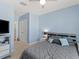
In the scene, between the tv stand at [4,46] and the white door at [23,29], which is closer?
the tv stand at [4,46]

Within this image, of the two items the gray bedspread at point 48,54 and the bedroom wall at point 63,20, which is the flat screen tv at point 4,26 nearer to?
the gray bedspread at point 48,54

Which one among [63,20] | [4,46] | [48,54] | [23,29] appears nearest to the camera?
[48,54]

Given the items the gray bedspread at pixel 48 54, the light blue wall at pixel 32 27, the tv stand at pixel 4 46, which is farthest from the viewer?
the light blue wall at pixel 32 27

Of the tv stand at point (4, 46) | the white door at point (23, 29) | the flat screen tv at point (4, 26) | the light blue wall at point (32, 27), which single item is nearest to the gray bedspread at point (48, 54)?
the tv stand at point (4, 46)

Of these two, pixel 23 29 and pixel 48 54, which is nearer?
pixel 48 54

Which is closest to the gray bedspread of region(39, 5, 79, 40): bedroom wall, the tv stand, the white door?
the tv stand

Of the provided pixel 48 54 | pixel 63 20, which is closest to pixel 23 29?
pixel 63 20

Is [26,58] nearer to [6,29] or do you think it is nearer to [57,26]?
[6,29]

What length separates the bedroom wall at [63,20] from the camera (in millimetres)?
5016

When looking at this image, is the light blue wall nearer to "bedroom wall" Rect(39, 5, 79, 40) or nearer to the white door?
the white door

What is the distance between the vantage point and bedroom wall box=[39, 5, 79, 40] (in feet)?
16.5

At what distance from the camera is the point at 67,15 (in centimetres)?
527

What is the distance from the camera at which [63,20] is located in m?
5.40

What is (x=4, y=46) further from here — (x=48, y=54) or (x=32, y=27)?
(x=32, y=27)
